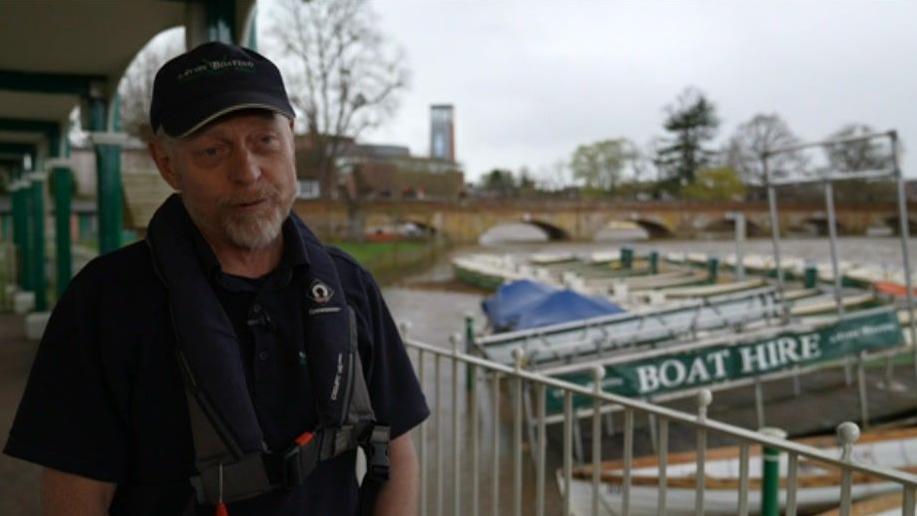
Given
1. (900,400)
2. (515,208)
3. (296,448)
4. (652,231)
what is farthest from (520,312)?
(652,231)

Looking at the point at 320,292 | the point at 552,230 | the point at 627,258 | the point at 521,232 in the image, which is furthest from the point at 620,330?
the point at 521,232

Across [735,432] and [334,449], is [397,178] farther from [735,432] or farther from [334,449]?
[334,449]

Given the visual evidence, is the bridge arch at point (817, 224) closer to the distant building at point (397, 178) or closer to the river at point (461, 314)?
the river at point (461, 314)

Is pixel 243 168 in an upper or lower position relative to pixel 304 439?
upper

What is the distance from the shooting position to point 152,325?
1.26m

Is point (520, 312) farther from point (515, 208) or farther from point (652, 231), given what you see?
point (652, 231)

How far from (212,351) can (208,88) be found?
47cm

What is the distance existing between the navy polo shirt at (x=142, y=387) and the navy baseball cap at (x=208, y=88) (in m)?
0.23

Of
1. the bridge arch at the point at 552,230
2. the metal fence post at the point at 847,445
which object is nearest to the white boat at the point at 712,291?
the metal fence post at the point at 847,445

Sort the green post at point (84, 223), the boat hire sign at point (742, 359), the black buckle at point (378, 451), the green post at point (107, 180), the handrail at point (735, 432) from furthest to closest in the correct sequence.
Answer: the green post at point (84, 223)
the boat hire sign at point (742, 359)
the green post at point (107, 180)
the handrail at point (735, 432)
the black buckle at point (378, 451)

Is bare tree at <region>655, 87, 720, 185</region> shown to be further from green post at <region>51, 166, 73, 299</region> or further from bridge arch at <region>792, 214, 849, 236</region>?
green post at <region>51, 166, 73, 299</region>

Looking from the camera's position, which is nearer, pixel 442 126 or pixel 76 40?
pixel 76 40

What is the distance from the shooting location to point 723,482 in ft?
18.7

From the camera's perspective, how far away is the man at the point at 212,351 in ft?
3.97
